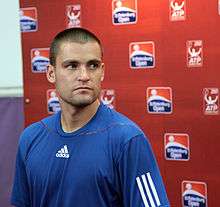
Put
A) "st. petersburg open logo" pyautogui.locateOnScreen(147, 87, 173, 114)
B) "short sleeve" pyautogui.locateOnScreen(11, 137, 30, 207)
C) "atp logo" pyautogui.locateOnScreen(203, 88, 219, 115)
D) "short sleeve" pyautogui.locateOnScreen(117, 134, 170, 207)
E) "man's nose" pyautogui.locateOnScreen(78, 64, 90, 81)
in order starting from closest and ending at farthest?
1. "short sleeve" pyautogui.locateOnScreen(117, 134, 170, 207)
2. "man's nose" pyautogui.locateOnScreen(78, 64, 90, 81)
3. "short sleeve" pyautogui.locateOnScreen(11, 137, 30, 207)
4. "atp logo" pyautogui.locateOnScreen(203, 88, 219, 115)
5. "st. petersburg open logo" pyautogui.locateOnScreen(147, 87, 173, 114)

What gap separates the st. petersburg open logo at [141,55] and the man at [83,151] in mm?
1252

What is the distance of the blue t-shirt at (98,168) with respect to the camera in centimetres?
131

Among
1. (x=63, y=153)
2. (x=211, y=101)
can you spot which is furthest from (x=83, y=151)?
(x=211, y=101)

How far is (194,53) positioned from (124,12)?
0.52m

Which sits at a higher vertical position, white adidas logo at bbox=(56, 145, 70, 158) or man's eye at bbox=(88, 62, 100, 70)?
man's eye at bbox=(88, 62, 100, 70)

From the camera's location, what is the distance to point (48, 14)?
3008mm

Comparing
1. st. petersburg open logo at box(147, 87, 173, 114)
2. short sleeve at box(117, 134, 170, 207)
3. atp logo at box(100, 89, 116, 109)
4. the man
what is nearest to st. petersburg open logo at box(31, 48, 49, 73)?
atp logo at box(100, 89, 116, 109)

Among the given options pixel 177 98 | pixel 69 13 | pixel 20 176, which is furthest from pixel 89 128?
pixel 69 13

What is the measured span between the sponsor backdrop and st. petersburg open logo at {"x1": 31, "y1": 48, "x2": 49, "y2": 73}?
28 cm

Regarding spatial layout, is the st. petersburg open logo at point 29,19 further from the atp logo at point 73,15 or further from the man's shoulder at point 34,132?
the man's shoulder at point 34,132

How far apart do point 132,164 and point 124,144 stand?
63 mm

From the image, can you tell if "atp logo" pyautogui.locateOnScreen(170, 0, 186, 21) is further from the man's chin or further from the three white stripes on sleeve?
the three white stripes on sleeve

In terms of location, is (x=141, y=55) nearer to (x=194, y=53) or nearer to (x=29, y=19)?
(x=194, y=53)

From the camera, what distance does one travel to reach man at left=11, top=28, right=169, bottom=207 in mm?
1311
